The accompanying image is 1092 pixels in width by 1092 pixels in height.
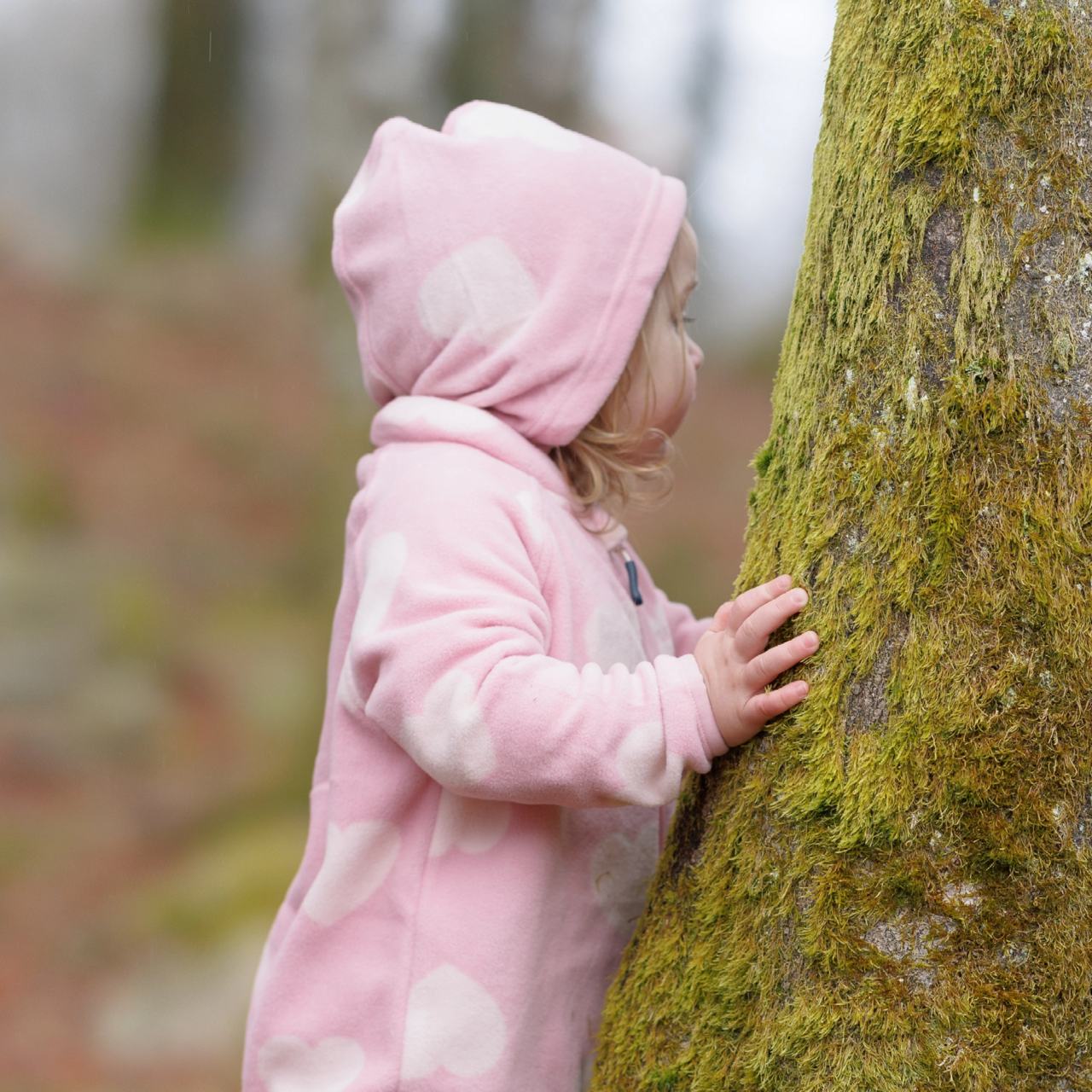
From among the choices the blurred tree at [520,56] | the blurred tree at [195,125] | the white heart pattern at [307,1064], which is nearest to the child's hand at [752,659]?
the white heart pattern at [307,1064]

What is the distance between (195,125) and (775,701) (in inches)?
364

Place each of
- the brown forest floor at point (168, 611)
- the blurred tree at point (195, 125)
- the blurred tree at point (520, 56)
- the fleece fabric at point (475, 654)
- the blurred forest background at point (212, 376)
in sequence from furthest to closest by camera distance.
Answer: the blurred tree at point (195, 125) < the blurred tree at point (520, 56) < the blurred forest background at point (212, 376) < the brown forest floor at point (168, 611) < the fleece fabric at point (475, 654)

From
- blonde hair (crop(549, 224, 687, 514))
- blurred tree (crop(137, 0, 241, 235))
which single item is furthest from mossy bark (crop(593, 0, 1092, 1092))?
blurred tree (crop(137, 0, 241, 235))

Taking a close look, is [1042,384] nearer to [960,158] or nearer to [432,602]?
[960,158]

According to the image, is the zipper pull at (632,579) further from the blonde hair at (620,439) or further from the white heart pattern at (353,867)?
the white heart pattern at (353,867)

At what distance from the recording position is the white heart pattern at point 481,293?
138 cm

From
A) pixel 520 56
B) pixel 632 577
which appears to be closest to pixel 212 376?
pixel 520 56

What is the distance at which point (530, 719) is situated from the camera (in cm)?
115

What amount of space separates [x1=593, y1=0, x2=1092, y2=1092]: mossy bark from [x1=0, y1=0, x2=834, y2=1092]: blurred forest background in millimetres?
5297

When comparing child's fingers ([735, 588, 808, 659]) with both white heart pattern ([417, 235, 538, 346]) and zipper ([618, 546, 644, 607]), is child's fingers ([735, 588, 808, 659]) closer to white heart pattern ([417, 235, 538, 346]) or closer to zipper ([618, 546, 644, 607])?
zipper ([618, 546, 644, 607])

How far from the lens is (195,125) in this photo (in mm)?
8922

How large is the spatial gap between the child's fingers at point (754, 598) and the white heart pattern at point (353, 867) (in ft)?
1.75

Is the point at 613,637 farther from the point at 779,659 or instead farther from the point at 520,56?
the point at 520,56

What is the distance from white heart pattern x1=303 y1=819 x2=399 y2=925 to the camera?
1.36 meters
